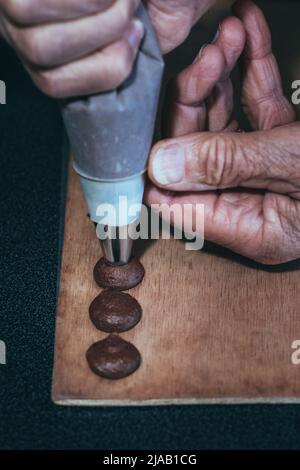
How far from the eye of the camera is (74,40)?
722 millimetres

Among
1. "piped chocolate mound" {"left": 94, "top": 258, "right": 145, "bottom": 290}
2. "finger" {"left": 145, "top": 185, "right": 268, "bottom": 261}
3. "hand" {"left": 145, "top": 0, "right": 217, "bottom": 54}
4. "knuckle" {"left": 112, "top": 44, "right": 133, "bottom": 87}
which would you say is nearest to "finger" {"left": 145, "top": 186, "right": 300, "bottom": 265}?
"finger" {"left": 145, "top": 185, "right": 268, "bottom": 261}

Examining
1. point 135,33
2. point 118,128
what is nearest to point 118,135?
point 118,128

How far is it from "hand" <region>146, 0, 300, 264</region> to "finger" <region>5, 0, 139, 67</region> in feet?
0.84

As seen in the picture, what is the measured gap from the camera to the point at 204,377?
0.95 m

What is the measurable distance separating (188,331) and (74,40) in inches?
18.2

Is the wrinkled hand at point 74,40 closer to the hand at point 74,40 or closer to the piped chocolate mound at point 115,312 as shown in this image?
the hand at point 74,40

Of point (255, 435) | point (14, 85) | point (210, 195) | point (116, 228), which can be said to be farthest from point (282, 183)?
point (14, 85)

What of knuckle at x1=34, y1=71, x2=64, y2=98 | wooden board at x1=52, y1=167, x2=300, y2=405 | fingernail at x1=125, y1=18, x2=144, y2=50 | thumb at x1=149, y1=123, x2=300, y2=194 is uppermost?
fingernail at x1=125, y1=18, x2=144, y2=50

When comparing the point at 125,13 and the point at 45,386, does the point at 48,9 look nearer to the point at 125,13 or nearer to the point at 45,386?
the point at 125,13

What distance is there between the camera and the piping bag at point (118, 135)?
2.61 ft

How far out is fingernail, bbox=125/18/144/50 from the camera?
0.77 metres

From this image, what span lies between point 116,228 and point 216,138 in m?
0.19

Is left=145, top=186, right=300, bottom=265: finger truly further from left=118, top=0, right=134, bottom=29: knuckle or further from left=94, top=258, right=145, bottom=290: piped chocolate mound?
left=118, top=0, right=134, bottom=29: knuckle

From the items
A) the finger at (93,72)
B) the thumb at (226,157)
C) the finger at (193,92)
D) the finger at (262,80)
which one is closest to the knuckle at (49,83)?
the finger at (93,72)
